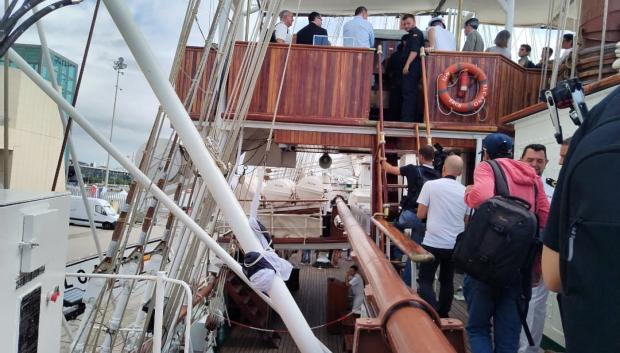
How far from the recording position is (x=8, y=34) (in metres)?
1.24

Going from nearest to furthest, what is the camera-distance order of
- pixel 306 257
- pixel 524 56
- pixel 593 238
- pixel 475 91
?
pixel 593 238
pixel 475 91
pixel 524 56
pixel 306 257

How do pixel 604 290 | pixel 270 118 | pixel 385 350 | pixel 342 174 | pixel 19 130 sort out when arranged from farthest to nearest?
pixel 342 174 → pixel 270 118 → pixel 19 130 → pixel 385 350 → pixel 604 290

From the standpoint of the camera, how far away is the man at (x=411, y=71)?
604 cm

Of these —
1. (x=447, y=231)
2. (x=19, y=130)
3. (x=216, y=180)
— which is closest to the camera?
(x=216, y=180)

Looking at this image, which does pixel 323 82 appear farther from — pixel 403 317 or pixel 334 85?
pixel 403 317

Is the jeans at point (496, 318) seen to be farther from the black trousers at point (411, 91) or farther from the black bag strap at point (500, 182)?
the black trousers at point (411, 91)

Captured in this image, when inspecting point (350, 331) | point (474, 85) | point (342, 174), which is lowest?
point (350, 331)

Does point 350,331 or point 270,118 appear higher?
point 270,118

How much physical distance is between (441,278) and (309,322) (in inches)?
247

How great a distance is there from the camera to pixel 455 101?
243 inches

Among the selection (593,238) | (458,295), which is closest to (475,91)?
(458,295)

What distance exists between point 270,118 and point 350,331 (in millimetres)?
4105

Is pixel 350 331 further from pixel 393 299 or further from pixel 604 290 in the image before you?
pixel 604 290

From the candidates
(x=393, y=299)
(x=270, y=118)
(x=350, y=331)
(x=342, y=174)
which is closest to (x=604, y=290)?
(x=393, y=299)
